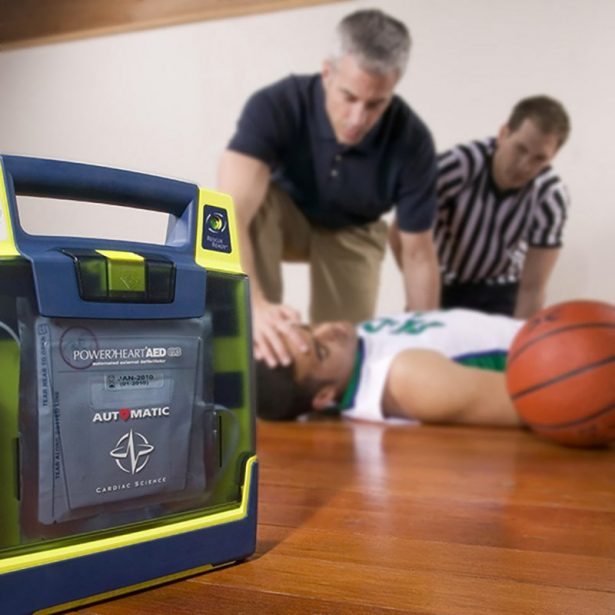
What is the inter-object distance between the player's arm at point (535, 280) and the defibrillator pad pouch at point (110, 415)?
1.69 meters

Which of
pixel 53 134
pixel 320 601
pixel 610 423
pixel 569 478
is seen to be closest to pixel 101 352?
pixel 320 601

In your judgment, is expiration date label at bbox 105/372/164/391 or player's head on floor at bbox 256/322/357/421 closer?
expiration date label at bbox 105/372/164/391

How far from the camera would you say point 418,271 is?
2.16 m

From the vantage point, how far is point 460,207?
2199mm

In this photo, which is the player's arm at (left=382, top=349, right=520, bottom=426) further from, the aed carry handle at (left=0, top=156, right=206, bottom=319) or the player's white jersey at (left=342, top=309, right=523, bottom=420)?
the aed carry handle at (left=0, top=156, right=206, bottom=319)

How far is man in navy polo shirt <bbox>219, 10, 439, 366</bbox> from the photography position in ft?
6.69

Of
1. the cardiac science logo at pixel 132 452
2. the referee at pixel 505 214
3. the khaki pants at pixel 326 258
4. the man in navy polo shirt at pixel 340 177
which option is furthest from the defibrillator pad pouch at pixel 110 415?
the referee at pixel 505 214

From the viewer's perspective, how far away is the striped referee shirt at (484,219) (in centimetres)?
212

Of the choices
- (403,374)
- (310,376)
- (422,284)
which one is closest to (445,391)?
(403,374)

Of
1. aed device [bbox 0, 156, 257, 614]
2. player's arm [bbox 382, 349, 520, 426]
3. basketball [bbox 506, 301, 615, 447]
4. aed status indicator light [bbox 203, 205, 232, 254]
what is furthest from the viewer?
player's arm [bbox 382, 349, 520, 426]

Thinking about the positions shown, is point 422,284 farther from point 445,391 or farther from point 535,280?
point 445,391

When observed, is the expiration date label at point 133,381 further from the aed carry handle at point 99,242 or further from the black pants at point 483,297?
the black pants at point 483,297

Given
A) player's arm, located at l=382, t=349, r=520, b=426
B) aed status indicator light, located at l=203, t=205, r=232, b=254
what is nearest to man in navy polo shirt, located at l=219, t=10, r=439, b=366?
player's arm, located at l=382, t=349, r=520, b=426

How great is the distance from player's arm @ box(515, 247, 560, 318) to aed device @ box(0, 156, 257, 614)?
164 centimetres
